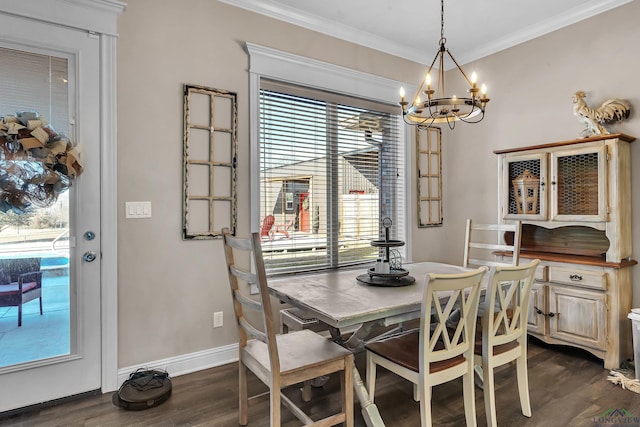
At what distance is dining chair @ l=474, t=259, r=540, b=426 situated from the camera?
6.09ft

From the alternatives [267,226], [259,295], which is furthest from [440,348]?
[267,226]

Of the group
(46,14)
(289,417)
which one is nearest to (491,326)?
(289,417)

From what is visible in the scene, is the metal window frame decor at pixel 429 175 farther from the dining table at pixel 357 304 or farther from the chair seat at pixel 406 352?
the chair seat at pixel 406 352

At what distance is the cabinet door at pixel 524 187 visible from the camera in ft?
10.1

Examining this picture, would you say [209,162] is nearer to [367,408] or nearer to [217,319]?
[217,319]

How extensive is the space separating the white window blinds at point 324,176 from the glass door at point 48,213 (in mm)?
1249

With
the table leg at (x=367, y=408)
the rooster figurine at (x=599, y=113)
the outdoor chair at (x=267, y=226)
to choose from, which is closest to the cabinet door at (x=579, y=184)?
the rooster figurine at (x=599, y=113)

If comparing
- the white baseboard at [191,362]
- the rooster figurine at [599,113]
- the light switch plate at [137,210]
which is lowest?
the white baseboard at [191,362]

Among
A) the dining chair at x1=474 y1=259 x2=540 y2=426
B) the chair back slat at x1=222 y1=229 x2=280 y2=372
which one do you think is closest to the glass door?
the chair back slat at x1=222 y1=229 x2=280 y2=372

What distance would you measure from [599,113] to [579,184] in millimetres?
574

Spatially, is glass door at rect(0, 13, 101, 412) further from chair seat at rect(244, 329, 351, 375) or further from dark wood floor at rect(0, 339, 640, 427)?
chair seat at rect(244, 329, 351, 375)

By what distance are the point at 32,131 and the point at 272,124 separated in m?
1.63

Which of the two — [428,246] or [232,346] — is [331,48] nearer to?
[428,246]

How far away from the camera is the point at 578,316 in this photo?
279cm
